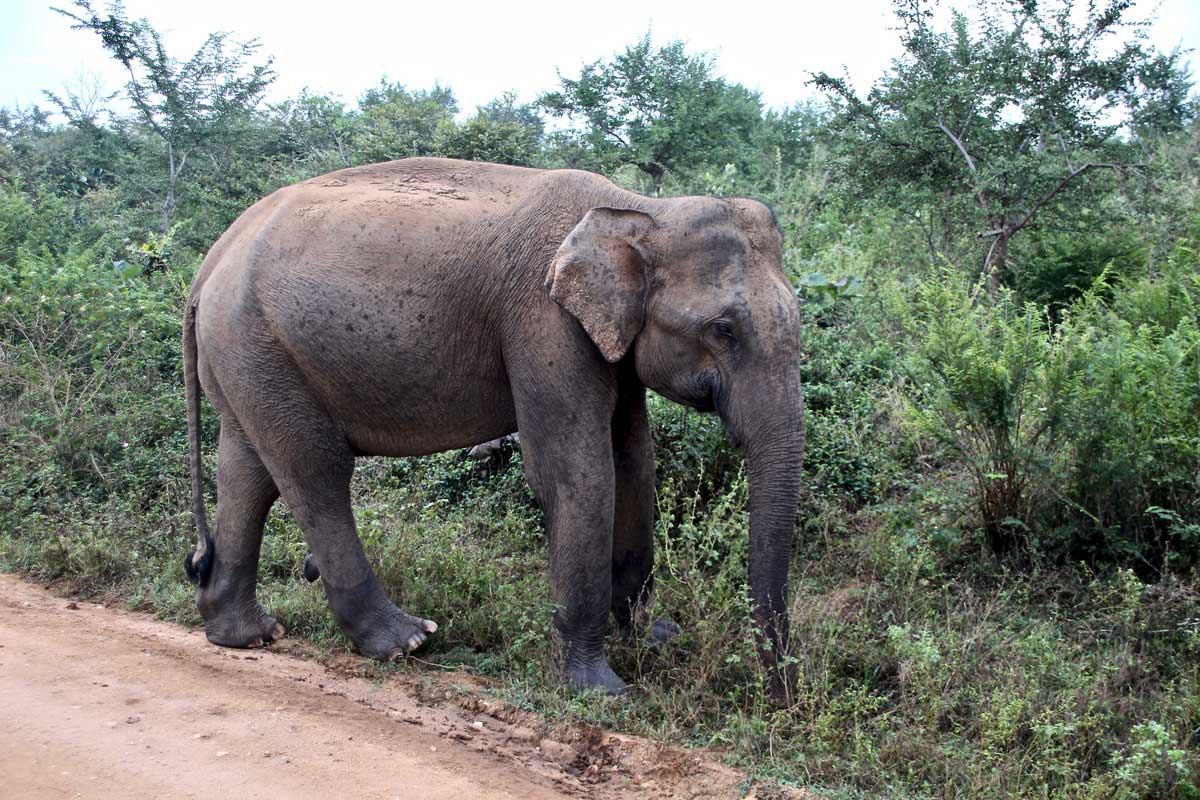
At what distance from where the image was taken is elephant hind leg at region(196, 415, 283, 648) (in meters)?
5.88

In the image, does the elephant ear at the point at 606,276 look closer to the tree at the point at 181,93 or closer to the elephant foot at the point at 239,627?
the elephant foot at the point at 239,627

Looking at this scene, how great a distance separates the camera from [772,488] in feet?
15.6

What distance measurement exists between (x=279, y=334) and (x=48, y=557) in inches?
123

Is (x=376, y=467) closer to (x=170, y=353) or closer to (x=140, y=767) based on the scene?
(x=170, y=353)

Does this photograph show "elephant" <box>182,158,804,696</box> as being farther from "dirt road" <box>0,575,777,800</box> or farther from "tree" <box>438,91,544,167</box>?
"tree" <box>438,91,544,167</box>

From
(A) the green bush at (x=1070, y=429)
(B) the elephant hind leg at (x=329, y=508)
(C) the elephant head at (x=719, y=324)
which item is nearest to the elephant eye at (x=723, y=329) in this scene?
(C) the elephant head at (x=719, y=324)

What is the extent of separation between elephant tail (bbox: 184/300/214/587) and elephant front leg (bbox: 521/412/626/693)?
7.13ft

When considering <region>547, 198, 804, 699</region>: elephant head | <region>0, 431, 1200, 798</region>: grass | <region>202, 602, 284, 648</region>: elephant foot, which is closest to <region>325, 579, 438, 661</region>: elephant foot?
<region>0, 431, 1200, 798</region>: grass

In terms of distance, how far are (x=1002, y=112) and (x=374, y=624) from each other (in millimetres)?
9638

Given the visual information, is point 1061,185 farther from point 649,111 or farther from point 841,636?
point 649,111

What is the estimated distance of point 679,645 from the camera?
537 centimetres

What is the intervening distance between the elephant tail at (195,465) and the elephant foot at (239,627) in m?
0.24

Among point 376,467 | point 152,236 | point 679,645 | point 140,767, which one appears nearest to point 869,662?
point 679,645

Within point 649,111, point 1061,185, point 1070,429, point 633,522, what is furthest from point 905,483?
point 649,111
